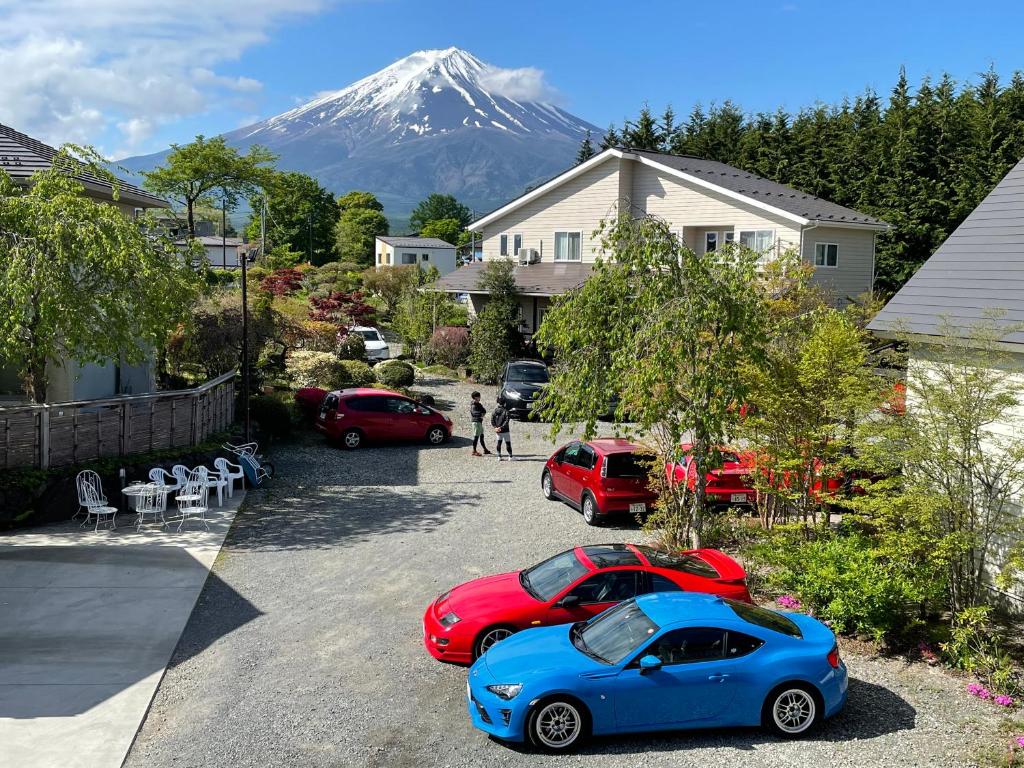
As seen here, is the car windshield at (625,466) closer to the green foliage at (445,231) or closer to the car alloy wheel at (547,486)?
the car alloy wheel at (547,486)

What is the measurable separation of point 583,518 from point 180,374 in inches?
598

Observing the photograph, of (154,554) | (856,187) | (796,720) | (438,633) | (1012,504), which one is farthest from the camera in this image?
(856,187)

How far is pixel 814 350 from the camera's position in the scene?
505 inches

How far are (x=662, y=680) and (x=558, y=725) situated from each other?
106 cm

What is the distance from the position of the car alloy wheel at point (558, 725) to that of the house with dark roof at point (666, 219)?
2121 centimetres

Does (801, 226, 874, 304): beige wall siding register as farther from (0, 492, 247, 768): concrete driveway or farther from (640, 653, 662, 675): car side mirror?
(640, 653, 662, 675): car side mirror

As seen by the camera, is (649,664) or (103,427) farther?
(103,427)

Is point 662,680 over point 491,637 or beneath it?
over

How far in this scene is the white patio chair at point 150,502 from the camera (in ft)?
52.2

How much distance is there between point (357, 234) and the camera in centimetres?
8462

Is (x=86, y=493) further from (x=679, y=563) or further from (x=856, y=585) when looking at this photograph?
(x=856, y=585)

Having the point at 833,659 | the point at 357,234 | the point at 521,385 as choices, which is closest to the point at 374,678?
the point at 833,659

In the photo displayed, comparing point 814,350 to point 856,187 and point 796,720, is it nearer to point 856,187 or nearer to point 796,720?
point 796,720

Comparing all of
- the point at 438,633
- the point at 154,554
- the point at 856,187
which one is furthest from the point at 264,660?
the point at 856,187
